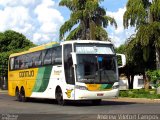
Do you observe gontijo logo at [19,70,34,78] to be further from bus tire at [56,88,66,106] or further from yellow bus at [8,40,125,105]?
bus tire at [56,88,66,106]

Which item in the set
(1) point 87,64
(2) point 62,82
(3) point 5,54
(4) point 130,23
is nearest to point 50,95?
(2) point 62,82

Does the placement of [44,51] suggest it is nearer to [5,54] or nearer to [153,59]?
[153,59]

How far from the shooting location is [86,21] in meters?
46.6

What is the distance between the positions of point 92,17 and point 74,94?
22.8 meters

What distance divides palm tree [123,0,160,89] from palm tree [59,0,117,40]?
15.0 ft

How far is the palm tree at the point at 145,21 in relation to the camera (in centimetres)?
3994

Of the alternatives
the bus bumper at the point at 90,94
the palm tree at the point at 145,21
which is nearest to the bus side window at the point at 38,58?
the bus bumper at the point at 90,94

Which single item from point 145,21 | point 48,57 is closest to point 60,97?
point 48,57

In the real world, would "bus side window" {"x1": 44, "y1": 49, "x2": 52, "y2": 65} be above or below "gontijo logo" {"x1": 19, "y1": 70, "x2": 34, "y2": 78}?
above

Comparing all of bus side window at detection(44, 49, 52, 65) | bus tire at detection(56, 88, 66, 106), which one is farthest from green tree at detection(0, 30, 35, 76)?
bus tire at detection(56, 88, 66, 106)

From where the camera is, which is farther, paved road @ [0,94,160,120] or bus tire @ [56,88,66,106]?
bus tire @ [56,88,66,106]

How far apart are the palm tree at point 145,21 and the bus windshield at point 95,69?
49.7 feet

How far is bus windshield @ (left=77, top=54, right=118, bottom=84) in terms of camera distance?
24875mm

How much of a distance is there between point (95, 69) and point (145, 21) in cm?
1736
